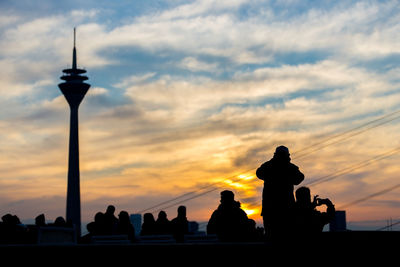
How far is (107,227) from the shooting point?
1554 cm

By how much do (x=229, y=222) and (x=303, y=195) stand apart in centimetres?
202

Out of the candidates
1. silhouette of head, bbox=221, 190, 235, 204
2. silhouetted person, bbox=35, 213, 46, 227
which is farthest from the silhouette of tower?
silhouette of head, bbox=221, 190, 235, 204

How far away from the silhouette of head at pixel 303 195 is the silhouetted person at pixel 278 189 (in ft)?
2.25

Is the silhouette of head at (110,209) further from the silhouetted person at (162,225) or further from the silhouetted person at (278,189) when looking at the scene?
the silhouetted person at (278,189)

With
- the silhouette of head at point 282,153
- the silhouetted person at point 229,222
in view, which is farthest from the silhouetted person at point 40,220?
the silhouette of head at point 282,153

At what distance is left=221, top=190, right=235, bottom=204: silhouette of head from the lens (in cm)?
1256

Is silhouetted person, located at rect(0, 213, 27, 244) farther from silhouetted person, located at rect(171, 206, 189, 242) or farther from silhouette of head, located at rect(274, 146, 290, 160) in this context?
silhouette of head, located at rect(274, 146, 290, 160)

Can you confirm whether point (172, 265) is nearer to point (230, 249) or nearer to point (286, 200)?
point (230, 249)

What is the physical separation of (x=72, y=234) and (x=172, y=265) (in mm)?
4018

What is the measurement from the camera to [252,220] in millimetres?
13172

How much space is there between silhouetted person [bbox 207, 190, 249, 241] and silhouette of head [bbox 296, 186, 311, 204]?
5.94ft

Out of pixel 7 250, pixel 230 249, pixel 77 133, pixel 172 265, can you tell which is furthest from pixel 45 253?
pixel 77 133

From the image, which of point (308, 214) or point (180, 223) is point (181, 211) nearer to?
point (180, 223)

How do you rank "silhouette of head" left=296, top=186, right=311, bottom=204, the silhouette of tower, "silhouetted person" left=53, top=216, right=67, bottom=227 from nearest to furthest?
1. "silhouette of head" left=296, top=186, right=311, bottom=204
2. "silhouetted person" left=53, top=216, right=67, bottom=227
3. the silhouette of tower
